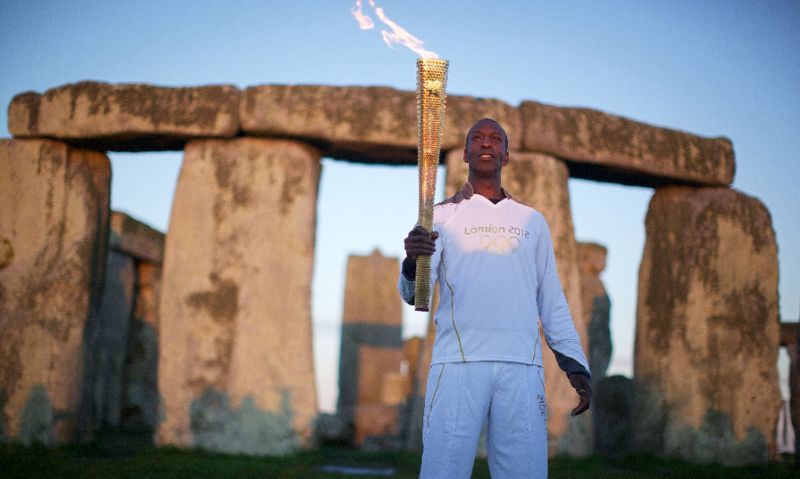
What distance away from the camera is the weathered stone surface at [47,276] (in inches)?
295

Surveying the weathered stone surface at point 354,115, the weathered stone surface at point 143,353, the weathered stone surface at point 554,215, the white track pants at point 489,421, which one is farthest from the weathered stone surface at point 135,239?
the white track pants at point 489,421

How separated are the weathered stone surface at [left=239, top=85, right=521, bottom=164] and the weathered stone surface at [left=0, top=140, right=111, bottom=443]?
172 cm

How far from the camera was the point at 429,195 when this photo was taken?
285cm

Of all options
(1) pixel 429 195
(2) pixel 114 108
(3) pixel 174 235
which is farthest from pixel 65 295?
(1) pixel 429 195

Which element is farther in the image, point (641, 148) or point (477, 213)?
point (641, 148)

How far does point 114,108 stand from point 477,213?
5.42 metres

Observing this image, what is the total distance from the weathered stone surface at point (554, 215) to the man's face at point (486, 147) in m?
4.38

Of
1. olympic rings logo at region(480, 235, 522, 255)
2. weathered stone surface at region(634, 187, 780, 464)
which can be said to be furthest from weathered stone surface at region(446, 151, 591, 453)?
olympic rings logo at region(480, 235, 522, 255)

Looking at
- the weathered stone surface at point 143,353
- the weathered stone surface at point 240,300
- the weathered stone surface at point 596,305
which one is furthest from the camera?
the weathered stone surface at point 143,353

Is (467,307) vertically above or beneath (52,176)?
beneath

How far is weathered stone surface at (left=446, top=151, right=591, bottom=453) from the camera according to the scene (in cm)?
748

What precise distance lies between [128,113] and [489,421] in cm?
565

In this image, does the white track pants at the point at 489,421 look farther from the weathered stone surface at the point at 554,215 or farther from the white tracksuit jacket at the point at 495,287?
the weathered stone surface at the point at 554,215

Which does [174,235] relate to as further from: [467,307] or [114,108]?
[467,307]
